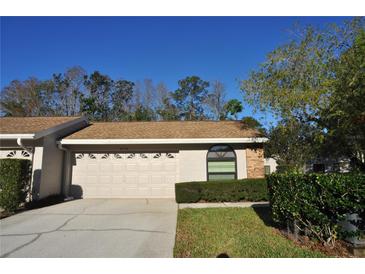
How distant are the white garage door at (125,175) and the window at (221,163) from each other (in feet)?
5.48

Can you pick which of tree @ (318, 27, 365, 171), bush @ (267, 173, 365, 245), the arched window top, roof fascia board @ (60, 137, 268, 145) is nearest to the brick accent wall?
roof fascia board @ (60, 137, 268, 145)

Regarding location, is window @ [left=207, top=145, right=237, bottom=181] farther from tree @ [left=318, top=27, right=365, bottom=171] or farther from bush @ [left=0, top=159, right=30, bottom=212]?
bush @ [left=0, top=159, right=30, bottom=212]

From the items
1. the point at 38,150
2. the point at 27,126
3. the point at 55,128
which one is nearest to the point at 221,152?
the point at 55,128

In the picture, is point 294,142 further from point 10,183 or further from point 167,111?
point 167,111

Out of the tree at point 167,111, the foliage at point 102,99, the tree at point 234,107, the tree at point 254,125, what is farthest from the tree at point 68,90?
the tree at point 254,125

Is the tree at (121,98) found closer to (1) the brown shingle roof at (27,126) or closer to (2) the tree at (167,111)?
(2) the tree at (167,111)

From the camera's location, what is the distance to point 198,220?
706 cm

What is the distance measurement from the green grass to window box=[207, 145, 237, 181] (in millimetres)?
3669

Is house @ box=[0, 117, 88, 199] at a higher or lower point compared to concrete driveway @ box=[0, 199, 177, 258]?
higher

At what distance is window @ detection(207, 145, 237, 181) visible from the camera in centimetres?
1172

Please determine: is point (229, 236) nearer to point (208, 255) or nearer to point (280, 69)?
point (208, 255)

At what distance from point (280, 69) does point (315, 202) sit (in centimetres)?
755
